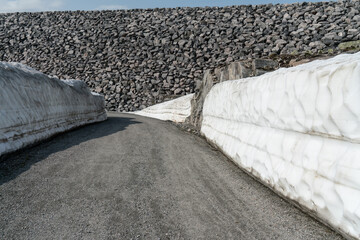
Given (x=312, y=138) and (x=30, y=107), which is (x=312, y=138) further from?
(x=30, y=107)

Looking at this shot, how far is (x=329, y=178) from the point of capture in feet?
7.41

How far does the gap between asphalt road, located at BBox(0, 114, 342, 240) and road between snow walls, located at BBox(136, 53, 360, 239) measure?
251 millimetres

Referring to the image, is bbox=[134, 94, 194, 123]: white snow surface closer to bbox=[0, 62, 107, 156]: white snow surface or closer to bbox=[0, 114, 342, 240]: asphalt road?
bbox=[0, 62, 107, 156]: white snow surface

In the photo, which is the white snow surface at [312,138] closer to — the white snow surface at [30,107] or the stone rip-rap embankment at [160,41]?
the white snow surface at [30,107]

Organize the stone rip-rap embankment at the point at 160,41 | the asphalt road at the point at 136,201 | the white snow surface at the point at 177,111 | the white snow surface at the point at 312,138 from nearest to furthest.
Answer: the white snow surface at the point at 312,138 < the asphalt road at the point at 136,201 < the white snow surface at the point at 177,111 < the stone rip-rap embankment at the point at 160,41

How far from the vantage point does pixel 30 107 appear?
18.4 ft

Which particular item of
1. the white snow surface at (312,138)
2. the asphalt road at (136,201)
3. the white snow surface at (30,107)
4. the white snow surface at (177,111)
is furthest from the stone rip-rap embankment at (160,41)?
the white snow surface at (312,138)

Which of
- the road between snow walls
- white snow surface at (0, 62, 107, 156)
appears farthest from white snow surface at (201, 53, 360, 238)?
white snow surface at (0, 62, 107, 156)

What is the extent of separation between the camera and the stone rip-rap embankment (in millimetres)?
22094

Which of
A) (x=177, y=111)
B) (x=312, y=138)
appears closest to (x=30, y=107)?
(x=312, y=138)

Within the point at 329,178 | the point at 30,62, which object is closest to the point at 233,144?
the point at 329,178

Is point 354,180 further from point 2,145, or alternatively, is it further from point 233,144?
point 2,145

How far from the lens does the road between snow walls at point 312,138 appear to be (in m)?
2.09

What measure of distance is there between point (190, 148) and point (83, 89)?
6328 mm
